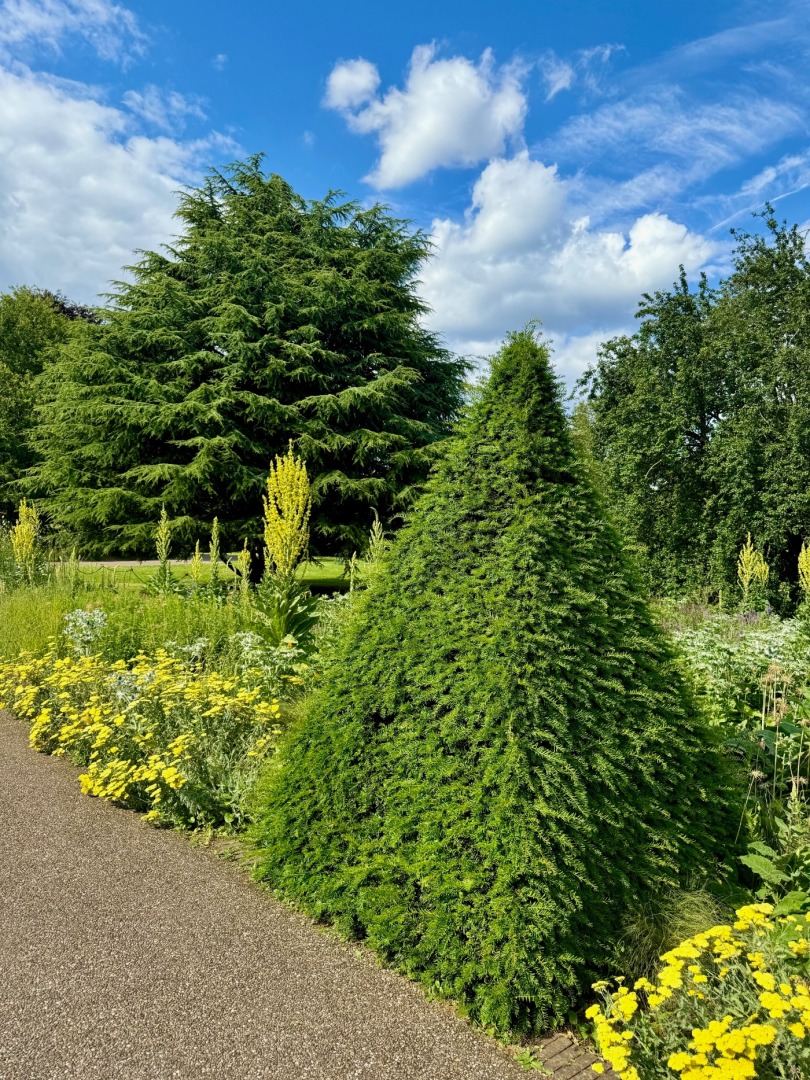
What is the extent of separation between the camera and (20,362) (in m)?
28.1

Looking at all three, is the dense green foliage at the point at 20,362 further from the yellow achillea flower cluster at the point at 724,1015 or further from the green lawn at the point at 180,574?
the yellow achillea flower cluster at the point at 724,1015

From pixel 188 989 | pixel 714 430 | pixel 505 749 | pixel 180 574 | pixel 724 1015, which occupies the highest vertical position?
pixel 714 430

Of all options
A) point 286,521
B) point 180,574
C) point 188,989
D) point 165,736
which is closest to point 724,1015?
point 188,989

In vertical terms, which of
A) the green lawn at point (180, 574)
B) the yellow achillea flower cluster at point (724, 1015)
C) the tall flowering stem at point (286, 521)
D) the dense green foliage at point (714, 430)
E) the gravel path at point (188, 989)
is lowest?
the gravel path at point (188, 989)

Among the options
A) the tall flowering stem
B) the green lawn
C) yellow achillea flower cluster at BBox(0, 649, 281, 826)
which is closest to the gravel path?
yellow achillea flower cluster at BBox(0, 649, 281, 826)

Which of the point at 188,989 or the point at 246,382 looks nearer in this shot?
the point at 188,989

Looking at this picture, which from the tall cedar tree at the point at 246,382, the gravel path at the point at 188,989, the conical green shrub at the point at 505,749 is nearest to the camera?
the gravel path at the point at 188,989

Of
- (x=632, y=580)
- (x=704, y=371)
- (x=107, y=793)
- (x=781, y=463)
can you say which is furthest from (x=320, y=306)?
(x=632, y=580)

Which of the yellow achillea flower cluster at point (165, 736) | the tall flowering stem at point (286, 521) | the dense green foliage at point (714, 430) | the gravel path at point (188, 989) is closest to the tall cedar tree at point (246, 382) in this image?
the dense green foliage at point (714, 430)

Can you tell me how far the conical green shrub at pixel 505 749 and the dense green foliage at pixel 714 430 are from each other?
15402mm

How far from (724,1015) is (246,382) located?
16943 millimetres

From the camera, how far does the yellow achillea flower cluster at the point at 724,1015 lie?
1812 millimetres

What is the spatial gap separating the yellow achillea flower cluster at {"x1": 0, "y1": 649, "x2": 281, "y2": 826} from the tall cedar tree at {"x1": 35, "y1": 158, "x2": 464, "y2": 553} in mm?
10415

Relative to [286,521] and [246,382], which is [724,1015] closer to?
[286,521]
